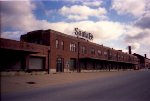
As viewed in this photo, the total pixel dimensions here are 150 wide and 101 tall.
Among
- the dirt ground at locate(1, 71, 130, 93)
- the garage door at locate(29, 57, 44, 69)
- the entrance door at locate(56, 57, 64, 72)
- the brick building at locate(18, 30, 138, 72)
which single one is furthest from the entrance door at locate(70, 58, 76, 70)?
the dirt ground at locate(1, 71, 130, 93)

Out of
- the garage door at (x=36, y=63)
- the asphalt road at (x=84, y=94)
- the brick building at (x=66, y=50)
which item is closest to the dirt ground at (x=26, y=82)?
the asphalt road at (x=84, y=94)

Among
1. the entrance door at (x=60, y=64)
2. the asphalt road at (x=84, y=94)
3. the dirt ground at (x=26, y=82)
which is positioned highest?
the entrance door at (x=60, y=64)

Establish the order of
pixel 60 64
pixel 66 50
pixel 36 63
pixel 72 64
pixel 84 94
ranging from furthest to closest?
1. pixel 72 64
2. pixel 66 50
3. pixel 60 64
4. pixel 36 63
5. pixel 84 94

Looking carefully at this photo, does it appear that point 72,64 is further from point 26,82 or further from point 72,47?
point 26,82

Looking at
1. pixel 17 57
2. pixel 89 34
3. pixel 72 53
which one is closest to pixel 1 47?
pixel 17 57

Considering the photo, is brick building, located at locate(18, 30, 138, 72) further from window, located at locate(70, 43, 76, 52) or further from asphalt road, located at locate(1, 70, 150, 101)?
Result: asphalt road, located at locate(1, 70, 150, 101)

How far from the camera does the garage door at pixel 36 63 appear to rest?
116ft

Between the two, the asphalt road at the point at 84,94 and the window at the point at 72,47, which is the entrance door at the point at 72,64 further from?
the asphalt road at the point at 84,94

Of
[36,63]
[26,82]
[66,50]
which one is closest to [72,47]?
[66,50]

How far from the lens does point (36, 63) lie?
1442 inches

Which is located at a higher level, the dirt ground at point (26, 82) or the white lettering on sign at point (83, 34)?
the white lettering on sign at point (83, 34)

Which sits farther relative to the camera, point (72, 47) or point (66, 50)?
point (72, 47)

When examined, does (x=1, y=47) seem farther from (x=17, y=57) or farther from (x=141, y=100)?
(x=141, y=100)

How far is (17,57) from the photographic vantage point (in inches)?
1282
